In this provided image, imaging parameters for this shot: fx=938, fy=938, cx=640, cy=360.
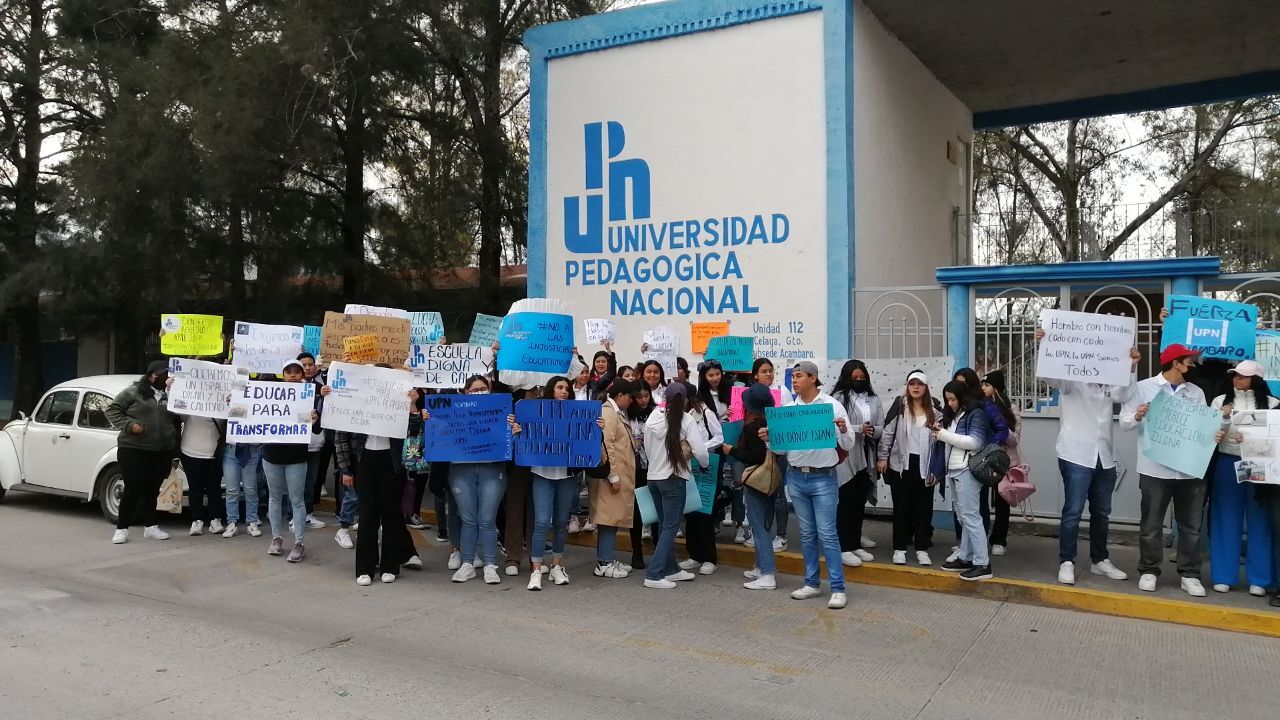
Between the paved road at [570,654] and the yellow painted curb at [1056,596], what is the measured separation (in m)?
0.16

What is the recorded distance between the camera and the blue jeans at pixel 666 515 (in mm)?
7504

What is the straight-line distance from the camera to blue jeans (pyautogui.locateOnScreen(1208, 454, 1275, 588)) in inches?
272

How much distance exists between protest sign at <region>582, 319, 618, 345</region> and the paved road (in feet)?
11.3

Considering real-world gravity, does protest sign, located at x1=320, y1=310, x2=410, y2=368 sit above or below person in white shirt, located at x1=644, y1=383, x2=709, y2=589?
above

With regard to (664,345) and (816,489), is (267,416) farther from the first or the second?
(816,489)

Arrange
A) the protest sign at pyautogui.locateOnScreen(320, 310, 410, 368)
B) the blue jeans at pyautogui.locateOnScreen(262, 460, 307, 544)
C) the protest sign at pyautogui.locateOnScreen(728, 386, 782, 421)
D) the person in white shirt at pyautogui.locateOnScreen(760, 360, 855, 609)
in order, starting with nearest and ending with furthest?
the person in white shirt at pyautogui.locateOnScreen(760, 360, 855, 609) → the protest sign at pyautogui.locateOnScreen(320, 310, 410, 368) → the blue jeans at pyautogui.locateOnScreen(262, 460, 307, 544) → the protest sign at pyautogui.locateOnScreen(728, 386, 782, 421)

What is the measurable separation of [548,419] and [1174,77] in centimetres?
1236

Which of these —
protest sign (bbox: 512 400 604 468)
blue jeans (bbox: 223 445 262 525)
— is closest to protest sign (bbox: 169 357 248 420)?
blue jeans (bbox: 223 445 262 525)

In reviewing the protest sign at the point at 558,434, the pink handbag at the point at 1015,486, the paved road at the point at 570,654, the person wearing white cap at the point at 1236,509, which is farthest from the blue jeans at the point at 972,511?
the protest sign at the point at 558,434

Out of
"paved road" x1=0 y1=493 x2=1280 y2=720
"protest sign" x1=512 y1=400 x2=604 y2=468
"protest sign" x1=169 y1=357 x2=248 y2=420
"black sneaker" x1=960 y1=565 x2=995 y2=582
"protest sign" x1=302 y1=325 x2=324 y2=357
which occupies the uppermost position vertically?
"protest sign" x1=302 y1=325 x2=324 y2=357

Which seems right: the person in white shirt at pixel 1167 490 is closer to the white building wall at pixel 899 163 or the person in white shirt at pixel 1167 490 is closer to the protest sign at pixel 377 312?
the white building wall at pixel 899 163

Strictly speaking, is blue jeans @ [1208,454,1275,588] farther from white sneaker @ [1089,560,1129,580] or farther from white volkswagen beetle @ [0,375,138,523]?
white volkswagen beetle @ [0,375,138,523]

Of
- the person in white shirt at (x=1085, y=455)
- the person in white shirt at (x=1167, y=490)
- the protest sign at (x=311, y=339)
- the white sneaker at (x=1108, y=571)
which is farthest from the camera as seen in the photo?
the protest sign at (x=311, y=339)

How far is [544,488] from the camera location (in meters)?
7.73
